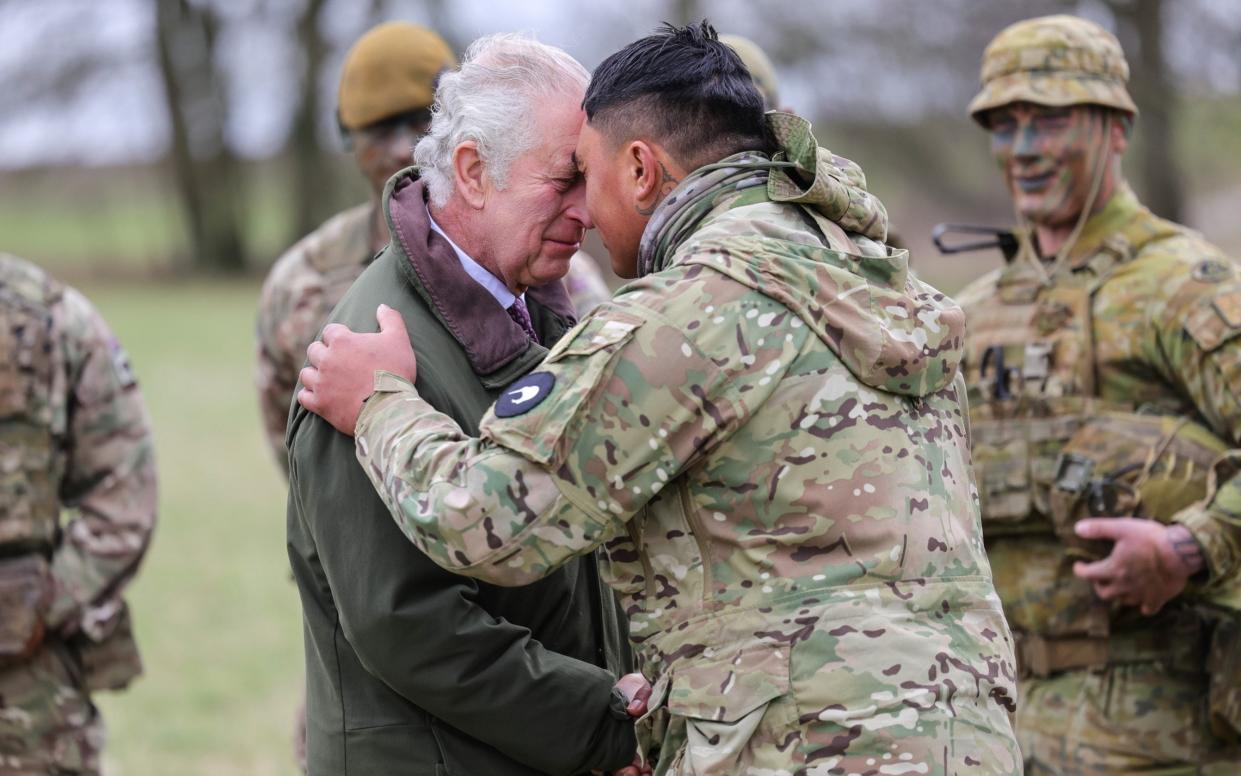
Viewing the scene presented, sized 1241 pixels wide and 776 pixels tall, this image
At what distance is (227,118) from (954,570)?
37.1m

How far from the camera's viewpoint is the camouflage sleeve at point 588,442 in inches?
101

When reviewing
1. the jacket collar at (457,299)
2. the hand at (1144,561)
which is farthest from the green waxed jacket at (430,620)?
the hand at (1144,561)

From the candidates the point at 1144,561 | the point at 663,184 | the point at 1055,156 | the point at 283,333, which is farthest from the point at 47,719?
the point at 1055,156

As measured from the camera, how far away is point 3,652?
4422mm

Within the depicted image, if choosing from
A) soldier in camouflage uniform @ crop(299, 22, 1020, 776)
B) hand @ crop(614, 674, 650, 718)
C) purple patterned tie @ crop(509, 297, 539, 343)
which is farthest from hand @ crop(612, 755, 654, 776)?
purple patterned tie @ crop(509, 297, 539, 343)

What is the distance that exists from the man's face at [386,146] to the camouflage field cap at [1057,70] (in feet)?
6.47

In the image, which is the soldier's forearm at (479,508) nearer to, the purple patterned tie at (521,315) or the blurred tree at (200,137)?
the purple patterned tie at (521,315)

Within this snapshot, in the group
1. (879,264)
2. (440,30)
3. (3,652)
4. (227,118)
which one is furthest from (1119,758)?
(227,118)

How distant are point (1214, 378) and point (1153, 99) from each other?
51.4 ft

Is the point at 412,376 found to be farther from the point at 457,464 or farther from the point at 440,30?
the point at 440,30

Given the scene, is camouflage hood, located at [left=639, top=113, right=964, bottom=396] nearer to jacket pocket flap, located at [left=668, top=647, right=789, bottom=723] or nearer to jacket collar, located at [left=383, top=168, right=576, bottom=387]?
jacket collar, located at [left=383, top=168, right=576, bottom=387]

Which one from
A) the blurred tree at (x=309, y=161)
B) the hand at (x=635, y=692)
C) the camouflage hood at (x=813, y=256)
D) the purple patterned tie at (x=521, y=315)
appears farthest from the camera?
the blurred tree at (x=309, y=161)

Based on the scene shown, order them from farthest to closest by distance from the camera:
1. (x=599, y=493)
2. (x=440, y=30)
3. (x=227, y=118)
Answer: (x=227, y=118) → (x=440, y=30) → (x=599, y=493)

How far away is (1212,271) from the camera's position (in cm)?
447
